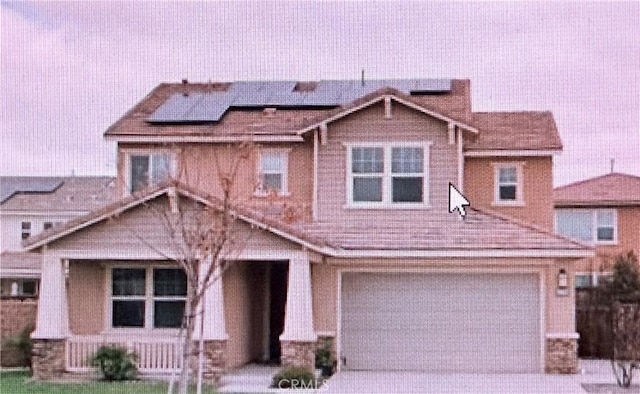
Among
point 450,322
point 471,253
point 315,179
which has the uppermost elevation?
point 315,179

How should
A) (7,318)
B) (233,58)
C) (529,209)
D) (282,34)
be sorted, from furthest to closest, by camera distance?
1. (529,209)
2. (7,318)
3. (233,58)
4. (282,34)

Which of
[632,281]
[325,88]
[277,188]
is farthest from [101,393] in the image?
[632,281]

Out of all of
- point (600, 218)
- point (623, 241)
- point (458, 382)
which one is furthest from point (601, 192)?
point (458, 382)

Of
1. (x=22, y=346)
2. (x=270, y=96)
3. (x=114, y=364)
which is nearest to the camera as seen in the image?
(x=114, y=364)

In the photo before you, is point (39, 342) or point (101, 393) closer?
point (101, 393)

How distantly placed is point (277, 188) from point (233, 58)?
710 cm

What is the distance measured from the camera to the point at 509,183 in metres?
16.9

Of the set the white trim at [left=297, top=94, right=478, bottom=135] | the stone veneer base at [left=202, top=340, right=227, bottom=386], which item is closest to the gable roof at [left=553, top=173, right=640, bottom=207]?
the white trim at [left=297, top=94, right=478, bottom=135]

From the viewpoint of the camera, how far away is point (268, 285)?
1591 cm

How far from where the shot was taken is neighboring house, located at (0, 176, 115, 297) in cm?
1962

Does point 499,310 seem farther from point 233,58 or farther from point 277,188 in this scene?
point 233,58

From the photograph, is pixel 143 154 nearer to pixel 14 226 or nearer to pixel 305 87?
pixel 305 87

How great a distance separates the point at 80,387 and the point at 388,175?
5.22m

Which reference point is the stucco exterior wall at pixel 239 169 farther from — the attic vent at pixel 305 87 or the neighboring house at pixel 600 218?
the neighboring house at pixel 600 218
